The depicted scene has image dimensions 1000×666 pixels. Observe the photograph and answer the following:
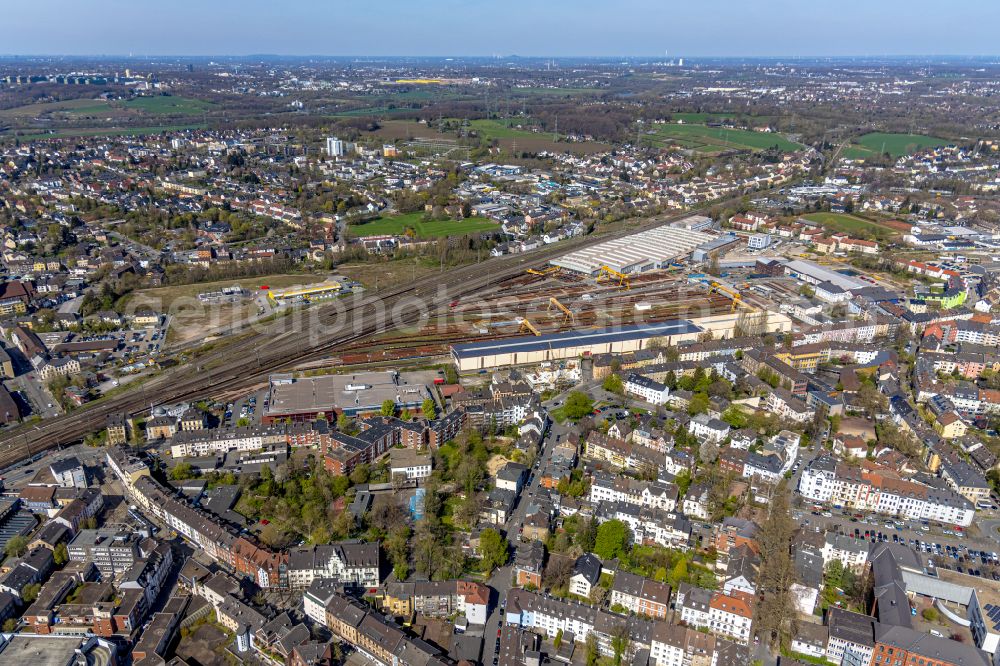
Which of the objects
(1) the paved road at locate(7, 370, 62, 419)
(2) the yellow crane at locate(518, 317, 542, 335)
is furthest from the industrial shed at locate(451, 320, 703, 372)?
(1) the paved road at locate(7, 370, 62, 419)

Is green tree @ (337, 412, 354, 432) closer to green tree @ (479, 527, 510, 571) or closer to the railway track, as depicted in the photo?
the railway track

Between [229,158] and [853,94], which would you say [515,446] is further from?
[853,94]

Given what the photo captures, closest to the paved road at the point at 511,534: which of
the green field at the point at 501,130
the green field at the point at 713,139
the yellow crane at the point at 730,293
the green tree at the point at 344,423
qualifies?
the green tree at the point at 344,423

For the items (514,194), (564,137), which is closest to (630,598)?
(514,194)

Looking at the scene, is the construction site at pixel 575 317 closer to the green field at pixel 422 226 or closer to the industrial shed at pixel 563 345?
the industrial shed at pixel 563 345

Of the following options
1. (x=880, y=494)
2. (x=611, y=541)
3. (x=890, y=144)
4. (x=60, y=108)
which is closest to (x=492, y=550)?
(x=611, y=541)

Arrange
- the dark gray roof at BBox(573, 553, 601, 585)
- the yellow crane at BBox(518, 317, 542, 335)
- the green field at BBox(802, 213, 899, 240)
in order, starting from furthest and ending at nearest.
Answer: the green field at BBox(802, 213, 899, 240) < the yellow crane at BBox(518, 317, 542, 335) < the dark gray roof at BBox(573, 553, 601, 585)
